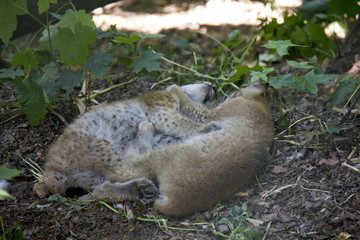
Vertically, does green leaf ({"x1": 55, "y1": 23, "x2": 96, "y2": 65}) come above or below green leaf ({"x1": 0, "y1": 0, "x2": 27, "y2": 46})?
below

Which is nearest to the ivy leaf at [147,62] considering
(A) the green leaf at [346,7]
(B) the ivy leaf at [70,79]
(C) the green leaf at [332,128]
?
(B) the ivy leaf at [70,79]

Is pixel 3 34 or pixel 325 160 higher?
pixel 3 34

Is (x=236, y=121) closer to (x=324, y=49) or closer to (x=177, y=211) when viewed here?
(x=177, y=211)

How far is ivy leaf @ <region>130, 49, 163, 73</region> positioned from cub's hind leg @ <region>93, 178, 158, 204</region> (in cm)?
124

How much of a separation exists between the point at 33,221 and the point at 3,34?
1.56m

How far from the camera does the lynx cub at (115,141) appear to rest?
378cm

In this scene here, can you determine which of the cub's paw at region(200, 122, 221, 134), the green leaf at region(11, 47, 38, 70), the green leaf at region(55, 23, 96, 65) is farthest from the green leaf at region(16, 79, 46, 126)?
the cub's paw at region(200, 122, 221, 134)

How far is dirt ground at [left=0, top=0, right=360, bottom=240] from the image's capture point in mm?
3209

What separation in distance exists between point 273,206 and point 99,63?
2171mm

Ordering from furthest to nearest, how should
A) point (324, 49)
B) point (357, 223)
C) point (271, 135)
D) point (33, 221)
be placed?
Result: point (324, 49) < point (271, 135) < point (33, 221) < point (357, 223)

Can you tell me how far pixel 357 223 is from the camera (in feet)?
9.96

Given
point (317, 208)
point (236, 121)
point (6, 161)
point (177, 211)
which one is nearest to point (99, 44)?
point (6, 161)

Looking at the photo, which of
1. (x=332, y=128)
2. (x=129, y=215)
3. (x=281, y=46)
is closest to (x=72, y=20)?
(x=129, y=215)

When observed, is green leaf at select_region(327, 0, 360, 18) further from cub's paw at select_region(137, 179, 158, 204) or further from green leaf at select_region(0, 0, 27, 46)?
green leaf at select_region(0, 0, 27, 46)
